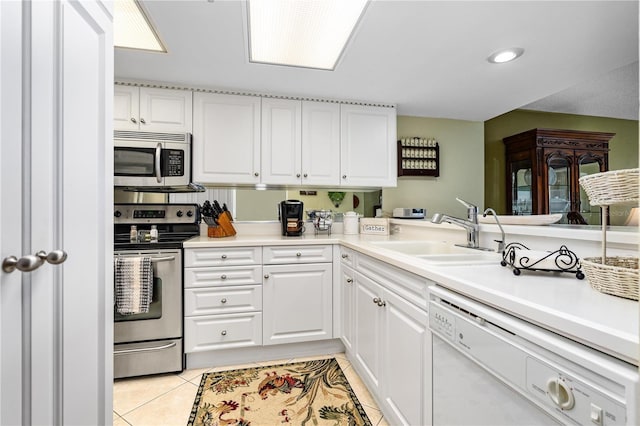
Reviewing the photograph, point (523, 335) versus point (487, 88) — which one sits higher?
point (487, 88)

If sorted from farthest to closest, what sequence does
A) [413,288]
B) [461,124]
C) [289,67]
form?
1. [461,124]
2. [289,67]
3. [413,288]

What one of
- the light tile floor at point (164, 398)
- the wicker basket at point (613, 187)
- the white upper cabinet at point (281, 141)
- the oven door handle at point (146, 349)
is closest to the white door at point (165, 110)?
the white upper cabinet at point (281, 141)

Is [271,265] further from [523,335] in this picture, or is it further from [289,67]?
[523,335]

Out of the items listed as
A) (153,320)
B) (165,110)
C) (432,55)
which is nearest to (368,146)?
(432,55)

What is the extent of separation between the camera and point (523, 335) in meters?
0.70

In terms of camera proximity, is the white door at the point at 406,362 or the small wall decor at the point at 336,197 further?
the small wall decor at the point at 336,197

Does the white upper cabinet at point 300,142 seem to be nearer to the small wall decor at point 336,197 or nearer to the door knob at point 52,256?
the small wall decor at point 336,197

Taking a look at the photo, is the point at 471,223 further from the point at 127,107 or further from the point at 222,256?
the point at 127,107

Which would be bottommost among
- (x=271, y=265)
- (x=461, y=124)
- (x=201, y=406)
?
(x=201, y=406)

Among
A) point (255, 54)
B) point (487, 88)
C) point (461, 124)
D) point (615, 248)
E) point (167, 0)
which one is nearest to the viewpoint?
point (615, 248)

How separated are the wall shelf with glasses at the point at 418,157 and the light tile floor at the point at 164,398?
2.00 m

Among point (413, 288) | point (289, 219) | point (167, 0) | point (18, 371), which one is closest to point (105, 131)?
point (18, 371)

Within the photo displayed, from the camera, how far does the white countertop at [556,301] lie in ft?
1.81

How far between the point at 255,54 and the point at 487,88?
6.31 feet
